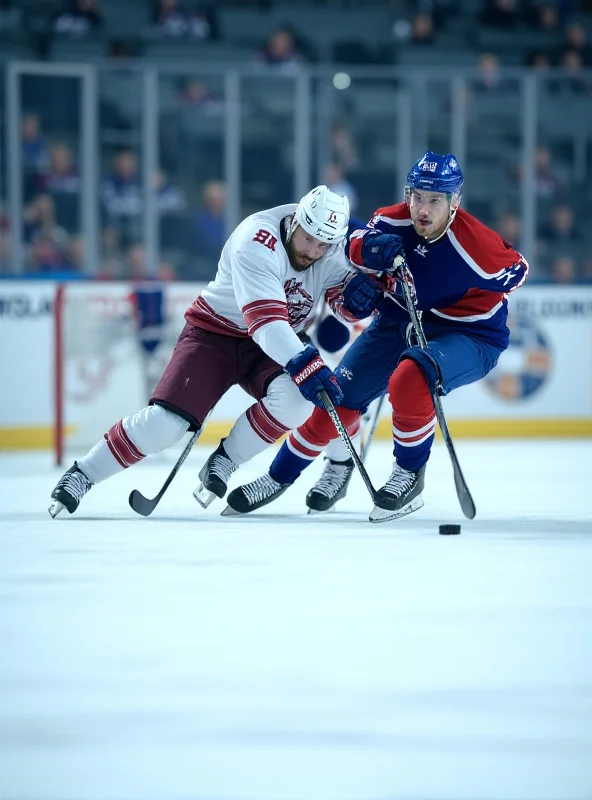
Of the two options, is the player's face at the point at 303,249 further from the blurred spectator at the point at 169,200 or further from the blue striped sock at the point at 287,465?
the blurred spectator at the point at 169,200

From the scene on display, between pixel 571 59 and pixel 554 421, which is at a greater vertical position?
pixel 571 59

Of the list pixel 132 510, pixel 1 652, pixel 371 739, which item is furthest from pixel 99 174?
pixel 371 739

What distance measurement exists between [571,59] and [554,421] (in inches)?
120

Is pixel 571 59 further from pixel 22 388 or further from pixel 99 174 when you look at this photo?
pixel 22 388

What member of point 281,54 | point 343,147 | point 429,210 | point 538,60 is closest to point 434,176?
point 429,210

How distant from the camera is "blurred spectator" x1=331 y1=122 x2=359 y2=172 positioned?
25.2 ft

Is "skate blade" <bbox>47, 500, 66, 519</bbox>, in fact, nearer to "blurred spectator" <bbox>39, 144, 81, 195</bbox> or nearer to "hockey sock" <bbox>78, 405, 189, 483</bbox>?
"hockey sock" <bbox>78, 405, 189, 483</bbox>

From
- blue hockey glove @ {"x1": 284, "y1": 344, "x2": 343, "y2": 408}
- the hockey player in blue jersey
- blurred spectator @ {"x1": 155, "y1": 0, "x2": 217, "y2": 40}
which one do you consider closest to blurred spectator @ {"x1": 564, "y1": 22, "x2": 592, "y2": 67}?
blurred spectator @ {"x1": 155, "y1": 0, "x2": 217, "y2": 40}

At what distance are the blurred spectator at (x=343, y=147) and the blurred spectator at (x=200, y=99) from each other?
2.07 feet

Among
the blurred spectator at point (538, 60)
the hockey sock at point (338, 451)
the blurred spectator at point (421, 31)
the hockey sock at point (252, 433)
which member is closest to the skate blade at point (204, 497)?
the hockey sock at point (252, 433)

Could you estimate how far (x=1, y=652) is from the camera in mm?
2396

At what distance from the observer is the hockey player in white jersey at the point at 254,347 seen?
4.02 m

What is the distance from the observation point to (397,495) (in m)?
4.20

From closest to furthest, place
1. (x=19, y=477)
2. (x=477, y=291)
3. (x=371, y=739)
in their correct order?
(x=371, y=739)
(x=477, y=291)
(x=19, y=477)
